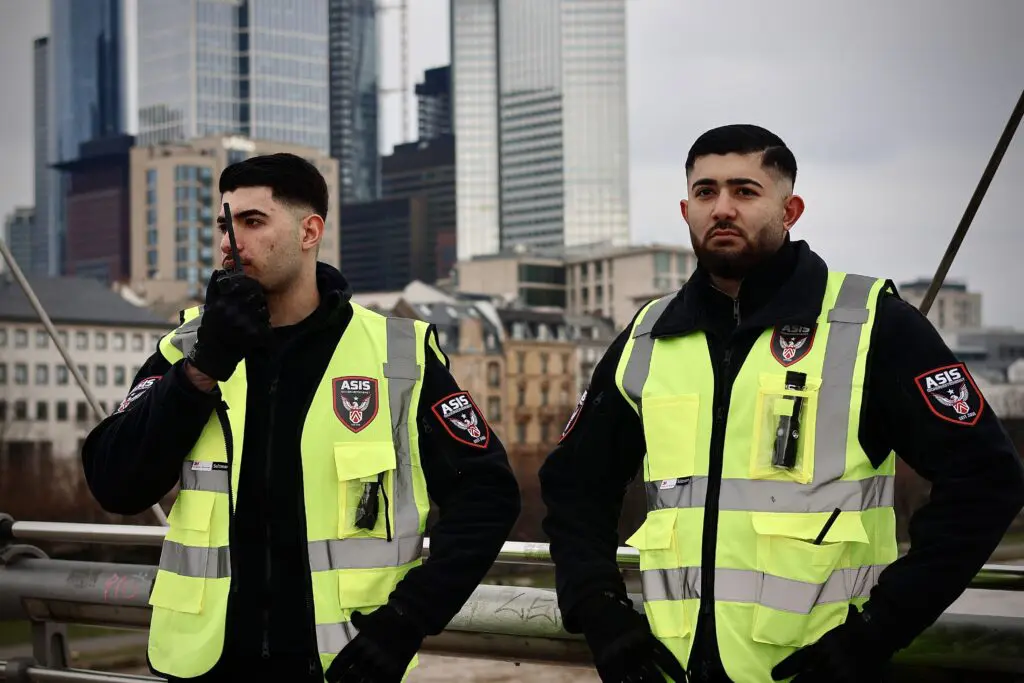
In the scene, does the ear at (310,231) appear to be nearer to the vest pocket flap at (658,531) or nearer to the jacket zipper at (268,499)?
the jacket zipper at (268,499)

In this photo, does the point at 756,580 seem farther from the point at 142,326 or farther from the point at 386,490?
the point at 142,326

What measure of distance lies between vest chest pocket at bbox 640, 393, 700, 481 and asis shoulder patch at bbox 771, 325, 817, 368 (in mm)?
193

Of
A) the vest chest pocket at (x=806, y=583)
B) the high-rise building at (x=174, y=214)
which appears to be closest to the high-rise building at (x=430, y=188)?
the high-rise building at (x=174, y=214)

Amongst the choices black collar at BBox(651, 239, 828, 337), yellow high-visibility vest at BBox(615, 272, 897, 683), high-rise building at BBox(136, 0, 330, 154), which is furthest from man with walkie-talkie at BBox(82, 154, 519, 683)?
high-rise building at BBox(136, 0, 330, 154)

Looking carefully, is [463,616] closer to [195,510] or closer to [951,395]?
[195,510]

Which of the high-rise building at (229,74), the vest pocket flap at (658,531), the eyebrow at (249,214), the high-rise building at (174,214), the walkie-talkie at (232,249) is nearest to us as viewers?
the vest pocket flap at (658,531)

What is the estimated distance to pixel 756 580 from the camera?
9.03 ft

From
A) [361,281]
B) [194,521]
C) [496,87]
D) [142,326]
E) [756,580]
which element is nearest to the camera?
[756,580]

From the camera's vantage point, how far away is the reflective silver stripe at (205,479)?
118 inches

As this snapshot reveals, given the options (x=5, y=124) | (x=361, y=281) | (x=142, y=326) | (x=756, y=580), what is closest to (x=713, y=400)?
(x=756, y=580)

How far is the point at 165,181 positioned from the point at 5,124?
207 feet

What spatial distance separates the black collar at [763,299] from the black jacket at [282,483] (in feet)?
1.69

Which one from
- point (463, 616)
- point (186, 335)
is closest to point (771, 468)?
point (186, 335)

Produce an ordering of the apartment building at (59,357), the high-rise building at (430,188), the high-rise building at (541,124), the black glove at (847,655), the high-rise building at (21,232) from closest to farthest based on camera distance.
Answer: the black glove at (847,655)
the apartment building at (59,357)
the high-rise building at (541,124)
the high-rise building at (430,188)
the high-rise building at (21,232)
